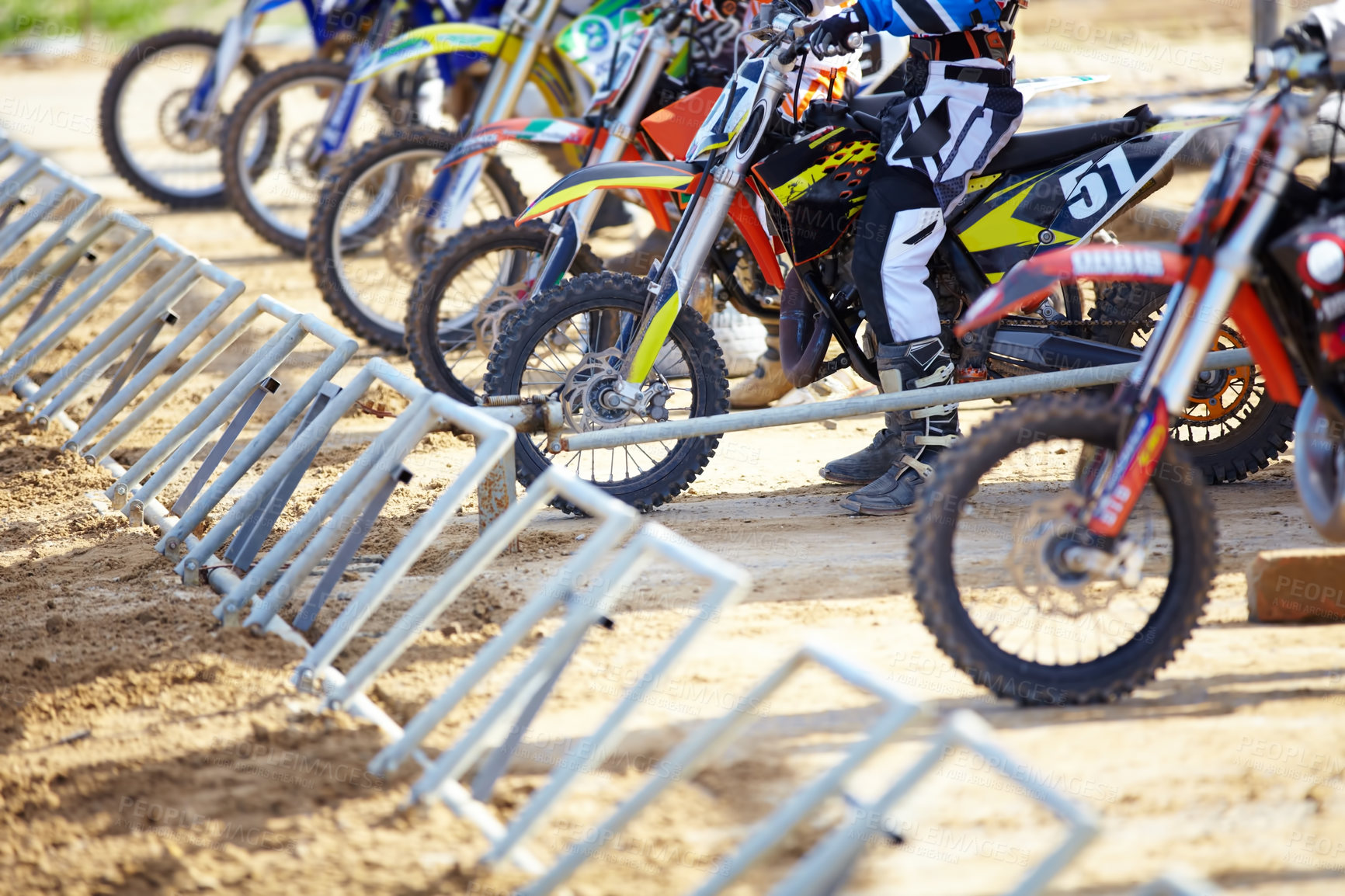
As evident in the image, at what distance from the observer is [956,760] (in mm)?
3057

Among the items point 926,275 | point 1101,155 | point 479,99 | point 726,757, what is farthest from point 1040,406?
point 479,99

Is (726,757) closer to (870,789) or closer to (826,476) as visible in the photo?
(870,789)

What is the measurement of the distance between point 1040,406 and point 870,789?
912mm

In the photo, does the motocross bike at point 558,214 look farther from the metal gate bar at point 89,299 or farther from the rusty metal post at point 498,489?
the rusty metal post at point 498,489

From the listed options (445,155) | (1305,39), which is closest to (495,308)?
(445,155)

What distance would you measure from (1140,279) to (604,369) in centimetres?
188

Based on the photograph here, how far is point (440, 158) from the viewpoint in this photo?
249 inches

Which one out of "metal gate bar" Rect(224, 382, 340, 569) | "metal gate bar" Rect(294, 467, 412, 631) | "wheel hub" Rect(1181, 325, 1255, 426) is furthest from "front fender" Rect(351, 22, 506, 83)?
"wheel hub" Rect(1181, 325, 1255, 426)

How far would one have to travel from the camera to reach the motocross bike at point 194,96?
8234 mm

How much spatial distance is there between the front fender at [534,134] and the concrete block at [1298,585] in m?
2.88

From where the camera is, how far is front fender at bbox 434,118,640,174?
527cm

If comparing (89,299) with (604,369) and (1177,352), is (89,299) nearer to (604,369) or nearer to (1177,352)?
(604,369)

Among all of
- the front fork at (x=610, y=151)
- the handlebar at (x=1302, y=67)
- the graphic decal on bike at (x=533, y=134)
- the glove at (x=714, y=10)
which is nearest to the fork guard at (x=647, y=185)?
the front fork at (x=610, y=151)

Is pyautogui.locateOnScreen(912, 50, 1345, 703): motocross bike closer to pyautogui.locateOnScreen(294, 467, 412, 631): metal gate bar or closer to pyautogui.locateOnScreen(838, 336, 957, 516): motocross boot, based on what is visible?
pyautogui.locateOnScreen(838, 336, 957, 516): motocross boot
